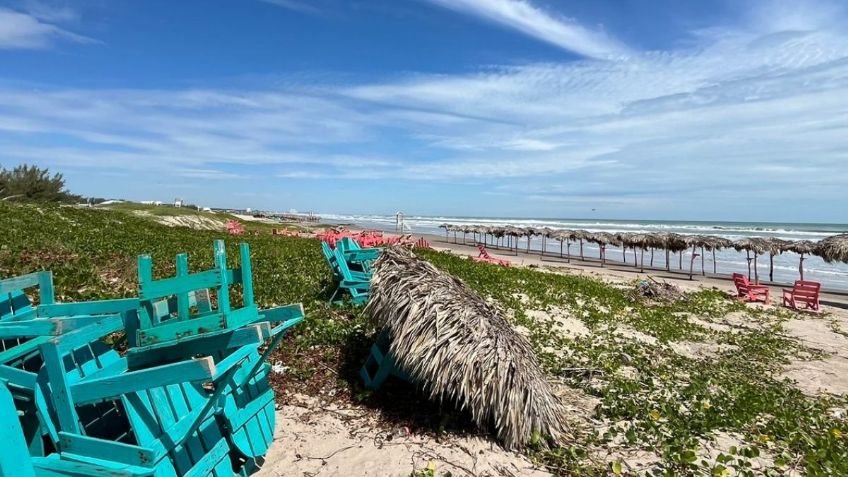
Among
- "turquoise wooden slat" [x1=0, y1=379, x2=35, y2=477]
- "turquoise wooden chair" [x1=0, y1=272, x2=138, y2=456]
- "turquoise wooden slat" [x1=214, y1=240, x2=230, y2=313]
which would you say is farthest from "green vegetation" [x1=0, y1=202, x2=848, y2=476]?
"turquoise wooden slat" [x1=0, y1=379, x2=35, y2=477]

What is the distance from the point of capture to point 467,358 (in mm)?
4531

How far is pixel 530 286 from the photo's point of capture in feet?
40.0

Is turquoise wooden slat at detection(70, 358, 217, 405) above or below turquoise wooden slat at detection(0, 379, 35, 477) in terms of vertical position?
above

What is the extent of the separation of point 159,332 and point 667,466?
4.42m

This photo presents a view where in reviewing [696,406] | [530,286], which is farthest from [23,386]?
[530,286]

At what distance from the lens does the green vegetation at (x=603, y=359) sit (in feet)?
15.5

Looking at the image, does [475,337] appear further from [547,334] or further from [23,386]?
[547,334]

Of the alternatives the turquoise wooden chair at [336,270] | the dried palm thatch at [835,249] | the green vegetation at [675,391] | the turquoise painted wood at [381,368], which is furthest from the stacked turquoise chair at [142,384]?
the dried palm thatch at [835,249]

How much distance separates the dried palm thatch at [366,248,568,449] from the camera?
4500 millimetres

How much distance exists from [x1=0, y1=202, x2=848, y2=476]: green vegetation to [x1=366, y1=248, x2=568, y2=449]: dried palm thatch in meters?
0.35

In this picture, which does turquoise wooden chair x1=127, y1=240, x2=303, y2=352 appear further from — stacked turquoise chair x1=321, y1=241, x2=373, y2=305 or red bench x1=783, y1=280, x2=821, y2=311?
red bench x1=783, y1=280, x2=821, y2=311

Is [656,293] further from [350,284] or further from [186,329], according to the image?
[186,329]

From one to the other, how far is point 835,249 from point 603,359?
21334 millimetres

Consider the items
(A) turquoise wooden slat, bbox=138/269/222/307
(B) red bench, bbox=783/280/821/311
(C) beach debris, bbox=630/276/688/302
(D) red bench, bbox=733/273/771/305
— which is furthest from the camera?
(D) red bench, bbox=733/273/771/305
